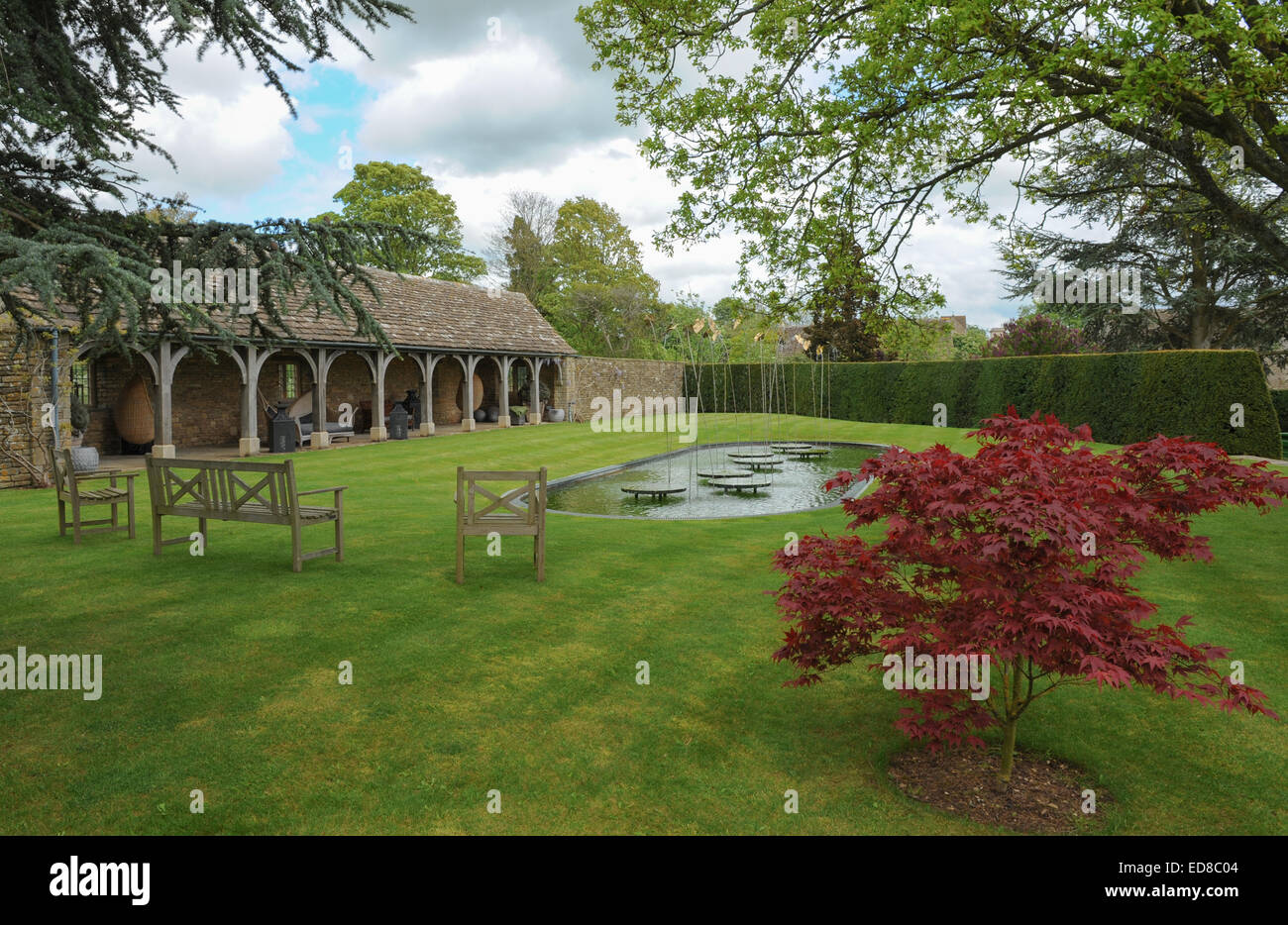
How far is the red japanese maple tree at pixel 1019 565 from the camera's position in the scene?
3297 millimetres

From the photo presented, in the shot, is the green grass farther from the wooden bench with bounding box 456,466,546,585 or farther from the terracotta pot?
the terracotta pot

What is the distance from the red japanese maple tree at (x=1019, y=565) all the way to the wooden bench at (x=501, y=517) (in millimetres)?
3576

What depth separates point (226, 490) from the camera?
7.86m

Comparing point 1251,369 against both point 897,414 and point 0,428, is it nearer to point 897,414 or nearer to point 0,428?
point 897,414

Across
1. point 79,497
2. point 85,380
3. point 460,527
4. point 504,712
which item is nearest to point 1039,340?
point 460,527

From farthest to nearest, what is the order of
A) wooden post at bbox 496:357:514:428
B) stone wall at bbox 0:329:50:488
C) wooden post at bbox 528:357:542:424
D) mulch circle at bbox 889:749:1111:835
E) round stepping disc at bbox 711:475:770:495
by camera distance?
wooden post at bbox 528:357:542:424, wooden post at bbox 496:357:514:428, round stepping disc at bbox 711:475:770:495, stone wall at bbox 0:329:50:488, mulch circle at bbox 889:749:1111:835

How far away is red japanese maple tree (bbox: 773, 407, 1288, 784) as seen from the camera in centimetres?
330

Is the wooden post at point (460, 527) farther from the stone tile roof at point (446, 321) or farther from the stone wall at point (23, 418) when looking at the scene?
the stone tile roof at point (446, 321)

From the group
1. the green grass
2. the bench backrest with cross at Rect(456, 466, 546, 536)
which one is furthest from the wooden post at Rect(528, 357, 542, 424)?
the bench backrest with cross at Rect(456, 466, 546, 536)

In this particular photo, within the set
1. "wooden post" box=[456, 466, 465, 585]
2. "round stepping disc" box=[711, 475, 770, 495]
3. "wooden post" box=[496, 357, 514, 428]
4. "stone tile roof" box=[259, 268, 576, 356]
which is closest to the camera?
"wooden post" box=[456, 466, 465, 585]

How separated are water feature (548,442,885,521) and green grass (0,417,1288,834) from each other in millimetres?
4394

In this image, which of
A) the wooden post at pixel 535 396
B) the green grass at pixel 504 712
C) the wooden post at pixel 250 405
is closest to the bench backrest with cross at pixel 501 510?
the green grass at pixel 504 712

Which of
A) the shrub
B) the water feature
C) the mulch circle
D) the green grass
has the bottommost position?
the mulch circle
